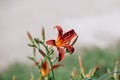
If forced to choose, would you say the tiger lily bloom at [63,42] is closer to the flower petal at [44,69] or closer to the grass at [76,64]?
the flower petal at [44,69]

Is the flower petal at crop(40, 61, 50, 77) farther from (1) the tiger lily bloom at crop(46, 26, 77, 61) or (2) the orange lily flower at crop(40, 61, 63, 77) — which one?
(1) the tiger lily bloom at crop(46, 26, 77, 61)

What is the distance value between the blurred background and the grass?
28cm

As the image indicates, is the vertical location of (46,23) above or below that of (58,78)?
above

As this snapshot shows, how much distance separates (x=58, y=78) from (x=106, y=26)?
1945mm

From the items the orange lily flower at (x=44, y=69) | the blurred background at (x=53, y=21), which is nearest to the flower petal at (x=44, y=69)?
the orange lily flower at (x=44, y=69)

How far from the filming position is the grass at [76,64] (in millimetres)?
4039

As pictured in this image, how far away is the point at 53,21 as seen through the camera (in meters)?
6.11

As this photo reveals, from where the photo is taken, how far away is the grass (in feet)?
13.3

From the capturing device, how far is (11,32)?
6.15 meters

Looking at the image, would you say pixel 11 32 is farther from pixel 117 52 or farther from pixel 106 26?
pixel 117 52

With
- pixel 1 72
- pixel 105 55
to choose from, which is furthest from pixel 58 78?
Answer: pixel 1 72

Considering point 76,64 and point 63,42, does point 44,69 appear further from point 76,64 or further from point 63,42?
point 76,64

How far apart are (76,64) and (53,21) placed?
179 centimetres

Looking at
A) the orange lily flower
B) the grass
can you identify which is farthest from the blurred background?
the orange lily flower
